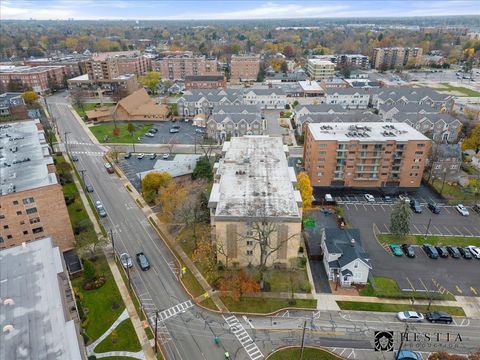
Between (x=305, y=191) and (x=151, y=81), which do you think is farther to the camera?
(x=151, y=81)

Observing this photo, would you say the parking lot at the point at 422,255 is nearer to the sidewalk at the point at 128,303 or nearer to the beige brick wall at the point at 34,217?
the sidewalk at the point at 128,303

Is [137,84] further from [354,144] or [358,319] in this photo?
[358,319]

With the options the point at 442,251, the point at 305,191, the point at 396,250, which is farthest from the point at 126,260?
the point at 442,251

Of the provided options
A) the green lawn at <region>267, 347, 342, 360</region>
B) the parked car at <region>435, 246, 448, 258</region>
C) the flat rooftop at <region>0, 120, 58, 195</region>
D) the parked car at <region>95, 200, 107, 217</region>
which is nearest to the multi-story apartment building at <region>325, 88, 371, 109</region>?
the parked car at <region>435, 246, 448, 258</region>

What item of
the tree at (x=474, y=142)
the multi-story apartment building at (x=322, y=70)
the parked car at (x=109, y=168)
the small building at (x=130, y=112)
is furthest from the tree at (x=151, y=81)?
the tree at (x=474, y=142)

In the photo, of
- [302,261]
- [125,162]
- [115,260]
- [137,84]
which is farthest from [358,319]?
[137,84]

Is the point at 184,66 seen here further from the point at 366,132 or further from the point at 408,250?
the point at 408,250

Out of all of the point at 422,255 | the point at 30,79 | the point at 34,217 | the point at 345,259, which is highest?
the point at 30,79
